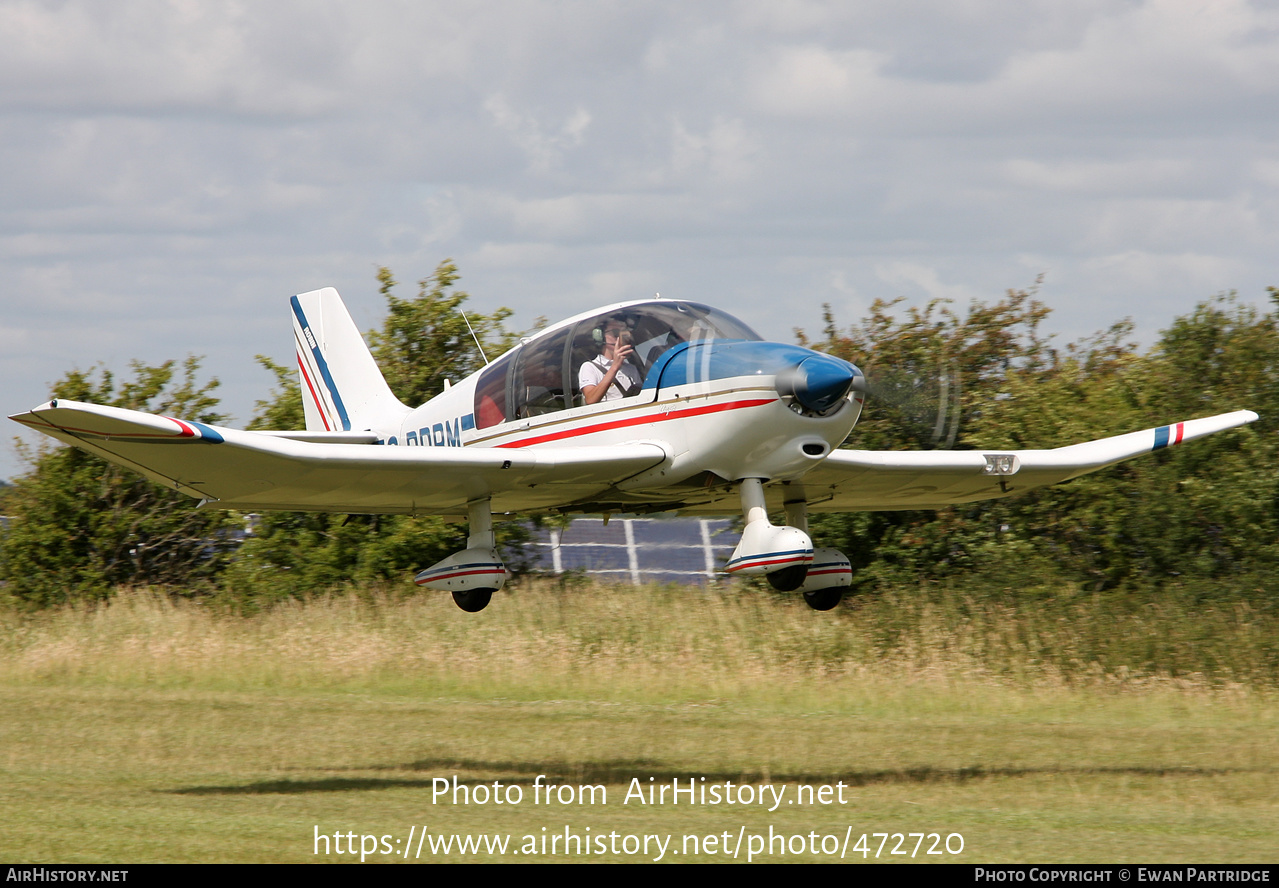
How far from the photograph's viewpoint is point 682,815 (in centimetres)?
1027

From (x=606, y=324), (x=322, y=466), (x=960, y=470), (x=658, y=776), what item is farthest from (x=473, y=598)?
(x=960, y=470)

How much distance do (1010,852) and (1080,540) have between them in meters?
13.0

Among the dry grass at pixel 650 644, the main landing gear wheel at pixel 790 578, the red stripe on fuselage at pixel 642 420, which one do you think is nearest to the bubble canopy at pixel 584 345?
the red stripe on fuselage at pixel 642 420

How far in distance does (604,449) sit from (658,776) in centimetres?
406

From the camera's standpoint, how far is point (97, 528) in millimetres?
25078

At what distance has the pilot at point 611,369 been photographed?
33.0 ft

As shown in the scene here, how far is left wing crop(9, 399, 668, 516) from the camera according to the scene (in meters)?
8.65

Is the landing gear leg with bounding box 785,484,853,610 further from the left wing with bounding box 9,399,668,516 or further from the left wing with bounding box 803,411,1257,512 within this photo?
the left wing with bounding box 9,399,668,516

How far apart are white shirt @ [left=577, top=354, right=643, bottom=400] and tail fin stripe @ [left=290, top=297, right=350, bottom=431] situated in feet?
15.8

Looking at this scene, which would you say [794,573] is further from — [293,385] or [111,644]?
[293,385]

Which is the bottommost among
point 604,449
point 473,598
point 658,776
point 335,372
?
point 658,776

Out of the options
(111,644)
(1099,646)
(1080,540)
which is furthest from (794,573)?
(111,644)

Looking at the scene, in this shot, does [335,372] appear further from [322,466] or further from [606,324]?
[606,324]

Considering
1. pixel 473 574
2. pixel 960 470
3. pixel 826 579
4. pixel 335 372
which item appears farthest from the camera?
pixel 335 372
